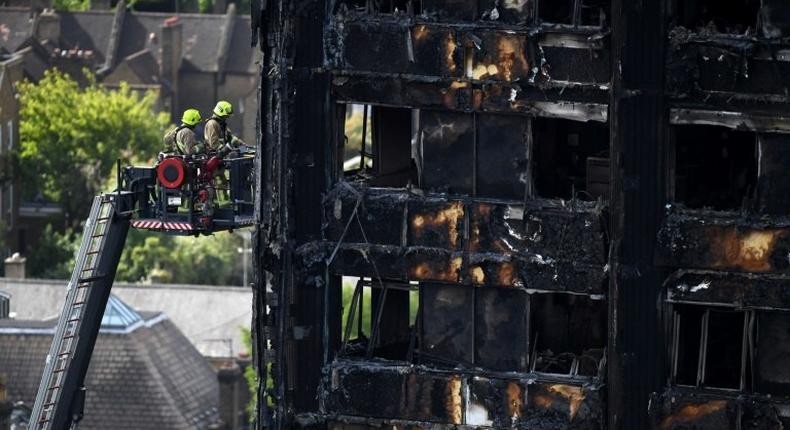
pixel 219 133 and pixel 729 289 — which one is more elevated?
pixel 219 133

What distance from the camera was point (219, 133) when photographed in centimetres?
3609

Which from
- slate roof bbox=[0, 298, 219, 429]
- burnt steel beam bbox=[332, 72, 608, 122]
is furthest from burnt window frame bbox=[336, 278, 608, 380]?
slate roof bbox=[0, 298, 219, 429]

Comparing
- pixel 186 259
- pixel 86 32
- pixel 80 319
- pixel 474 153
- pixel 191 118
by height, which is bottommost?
pixel 186 259

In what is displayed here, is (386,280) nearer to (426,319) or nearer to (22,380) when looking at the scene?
(426,319)

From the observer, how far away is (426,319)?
3183 centimetres

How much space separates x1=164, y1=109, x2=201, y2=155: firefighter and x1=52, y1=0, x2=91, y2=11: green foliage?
385 feet

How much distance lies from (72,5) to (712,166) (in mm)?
126855

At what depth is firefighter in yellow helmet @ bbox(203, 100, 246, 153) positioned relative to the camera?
35938mm

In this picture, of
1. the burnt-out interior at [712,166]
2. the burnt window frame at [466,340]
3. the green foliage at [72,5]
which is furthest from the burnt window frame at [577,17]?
the green foliage at [72,5]

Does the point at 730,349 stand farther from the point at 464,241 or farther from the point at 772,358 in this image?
the point at 464,241

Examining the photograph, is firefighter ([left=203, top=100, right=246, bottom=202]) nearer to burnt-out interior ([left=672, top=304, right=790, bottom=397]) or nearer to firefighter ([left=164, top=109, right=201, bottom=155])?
firefighter ([left=164, top=109, right=201, bottom=155])

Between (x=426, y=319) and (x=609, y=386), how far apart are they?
221cm

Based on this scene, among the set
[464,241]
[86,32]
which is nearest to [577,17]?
[464,241]

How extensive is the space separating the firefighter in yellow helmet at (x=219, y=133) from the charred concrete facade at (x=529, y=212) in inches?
154
